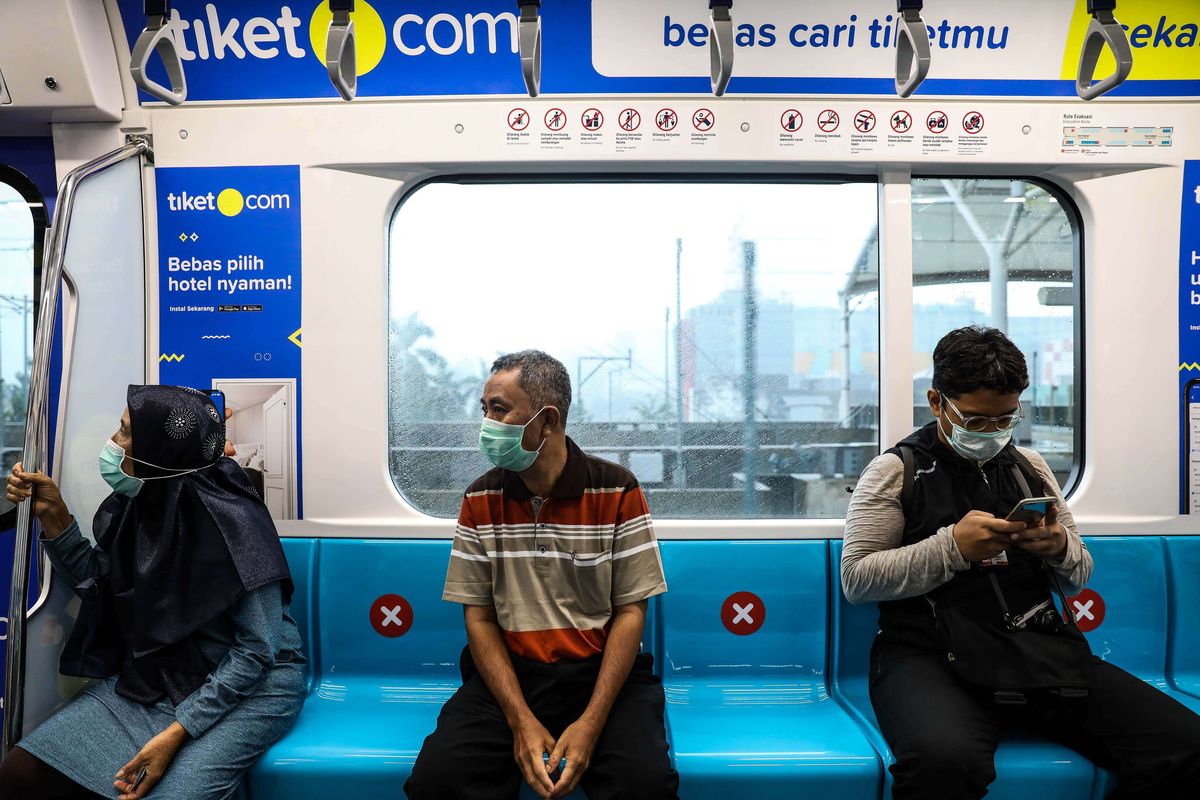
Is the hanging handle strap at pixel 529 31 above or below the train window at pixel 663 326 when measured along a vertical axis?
above

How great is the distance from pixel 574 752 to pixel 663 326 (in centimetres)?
178

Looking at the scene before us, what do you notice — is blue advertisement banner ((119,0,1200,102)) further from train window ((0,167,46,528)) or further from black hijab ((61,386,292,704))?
black hijab ((61,386,292,704))

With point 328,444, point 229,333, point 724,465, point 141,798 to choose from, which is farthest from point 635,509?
point 229,333

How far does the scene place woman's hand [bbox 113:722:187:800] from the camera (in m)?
2.05

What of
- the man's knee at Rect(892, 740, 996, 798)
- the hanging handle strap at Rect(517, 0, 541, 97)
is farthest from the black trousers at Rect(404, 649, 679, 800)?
the hanging handle strap at Rect(517, 0, 541, 97)

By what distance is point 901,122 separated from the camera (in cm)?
291

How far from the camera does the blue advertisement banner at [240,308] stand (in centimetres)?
296

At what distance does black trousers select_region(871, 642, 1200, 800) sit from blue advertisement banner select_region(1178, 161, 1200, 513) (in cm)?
108

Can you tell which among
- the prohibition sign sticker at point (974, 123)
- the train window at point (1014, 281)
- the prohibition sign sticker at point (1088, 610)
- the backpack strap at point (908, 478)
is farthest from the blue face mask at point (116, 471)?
the prohibition sign sticker at point (1088, 610)

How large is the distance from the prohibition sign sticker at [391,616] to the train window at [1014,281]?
2179mm

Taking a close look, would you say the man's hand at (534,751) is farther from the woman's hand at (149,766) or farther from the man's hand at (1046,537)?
the man's hand at (1046,537)

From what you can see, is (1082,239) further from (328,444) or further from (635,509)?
(328,444)

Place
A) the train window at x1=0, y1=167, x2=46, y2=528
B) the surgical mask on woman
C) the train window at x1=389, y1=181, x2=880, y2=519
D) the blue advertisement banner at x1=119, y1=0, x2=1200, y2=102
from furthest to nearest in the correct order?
1. the train window at x1=389, y1=181, x2=880, y2=519
2. the train window at x1=0, y1=167, x2=46, y2=528
3. the blue advertisement banner at x1=119, y1=0, x2=1200, y2=102
4. the surgical mask on woman

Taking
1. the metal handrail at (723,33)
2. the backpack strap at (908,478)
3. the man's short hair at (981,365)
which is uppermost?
the metal handrail at (723,33)
